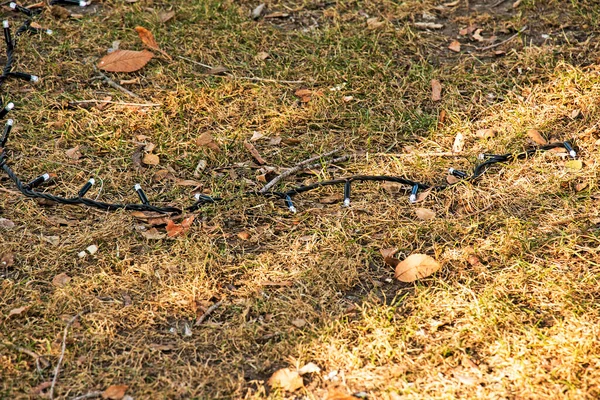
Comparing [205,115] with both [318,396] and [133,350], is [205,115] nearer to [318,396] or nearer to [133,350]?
[133,350]

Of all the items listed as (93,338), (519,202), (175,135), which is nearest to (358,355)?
(93,338)

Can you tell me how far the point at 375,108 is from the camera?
3865 mm

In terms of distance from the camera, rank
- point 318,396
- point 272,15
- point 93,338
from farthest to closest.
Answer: point 272,15 < point 93,338 < point 318,396

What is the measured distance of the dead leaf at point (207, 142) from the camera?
3615 millimetres

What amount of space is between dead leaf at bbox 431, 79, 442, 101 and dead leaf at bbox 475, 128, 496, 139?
0.34 meters

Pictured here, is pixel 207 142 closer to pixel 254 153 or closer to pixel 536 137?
pixel 254 153

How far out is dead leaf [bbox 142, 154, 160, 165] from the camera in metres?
3.55

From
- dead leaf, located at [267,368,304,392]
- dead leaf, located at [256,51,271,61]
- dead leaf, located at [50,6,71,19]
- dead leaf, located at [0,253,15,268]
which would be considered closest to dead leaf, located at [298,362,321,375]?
dead leaf, located at [267,368,304,392]

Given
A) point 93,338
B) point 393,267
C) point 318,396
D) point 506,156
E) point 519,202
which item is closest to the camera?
point 318,396

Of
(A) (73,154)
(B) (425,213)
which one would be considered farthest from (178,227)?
(B) (425,213)

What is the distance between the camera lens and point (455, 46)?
4.29 meters

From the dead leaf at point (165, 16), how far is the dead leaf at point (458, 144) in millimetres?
1917

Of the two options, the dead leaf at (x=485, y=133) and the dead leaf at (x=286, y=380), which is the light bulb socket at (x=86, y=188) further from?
the dead leaf at (x=485, y=133)

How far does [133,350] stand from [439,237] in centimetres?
131
